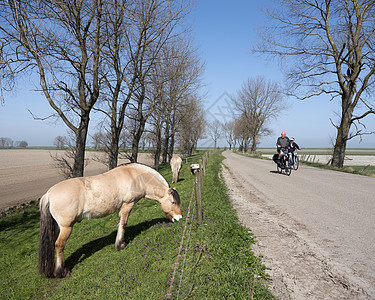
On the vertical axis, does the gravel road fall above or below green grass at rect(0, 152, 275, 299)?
above

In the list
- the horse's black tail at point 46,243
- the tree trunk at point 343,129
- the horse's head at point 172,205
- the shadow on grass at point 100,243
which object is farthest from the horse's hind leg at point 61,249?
the tree trunk at point 343,129

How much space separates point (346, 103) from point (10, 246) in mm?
22250

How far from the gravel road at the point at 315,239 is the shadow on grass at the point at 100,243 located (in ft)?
10.1

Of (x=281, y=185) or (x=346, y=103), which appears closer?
(x=281, y=185)

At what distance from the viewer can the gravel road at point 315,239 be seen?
321cm

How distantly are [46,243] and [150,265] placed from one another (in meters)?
2.37

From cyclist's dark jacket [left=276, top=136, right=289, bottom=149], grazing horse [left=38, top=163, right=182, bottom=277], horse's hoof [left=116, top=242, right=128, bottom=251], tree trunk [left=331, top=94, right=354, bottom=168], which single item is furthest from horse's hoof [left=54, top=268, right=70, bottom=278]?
tree trunk [left=331, top=94, right=354, bottom=168]

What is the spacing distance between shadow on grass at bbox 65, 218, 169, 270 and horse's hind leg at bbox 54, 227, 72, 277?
1.20ft

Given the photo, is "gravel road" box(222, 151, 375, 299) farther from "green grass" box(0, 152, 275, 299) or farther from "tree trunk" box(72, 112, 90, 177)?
"tree trunk" box(72, 112, 90, 177)

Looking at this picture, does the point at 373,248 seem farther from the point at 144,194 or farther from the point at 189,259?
the point at 144,194

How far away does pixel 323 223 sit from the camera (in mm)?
5668

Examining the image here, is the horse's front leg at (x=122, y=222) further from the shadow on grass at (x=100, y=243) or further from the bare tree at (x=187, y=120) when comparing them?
the bare tree at (x=187, y=120)

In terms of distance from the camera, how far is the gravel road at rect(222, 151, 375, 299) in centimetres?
321

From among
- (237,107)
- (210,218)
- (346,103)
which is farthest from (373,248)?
(237,107)
